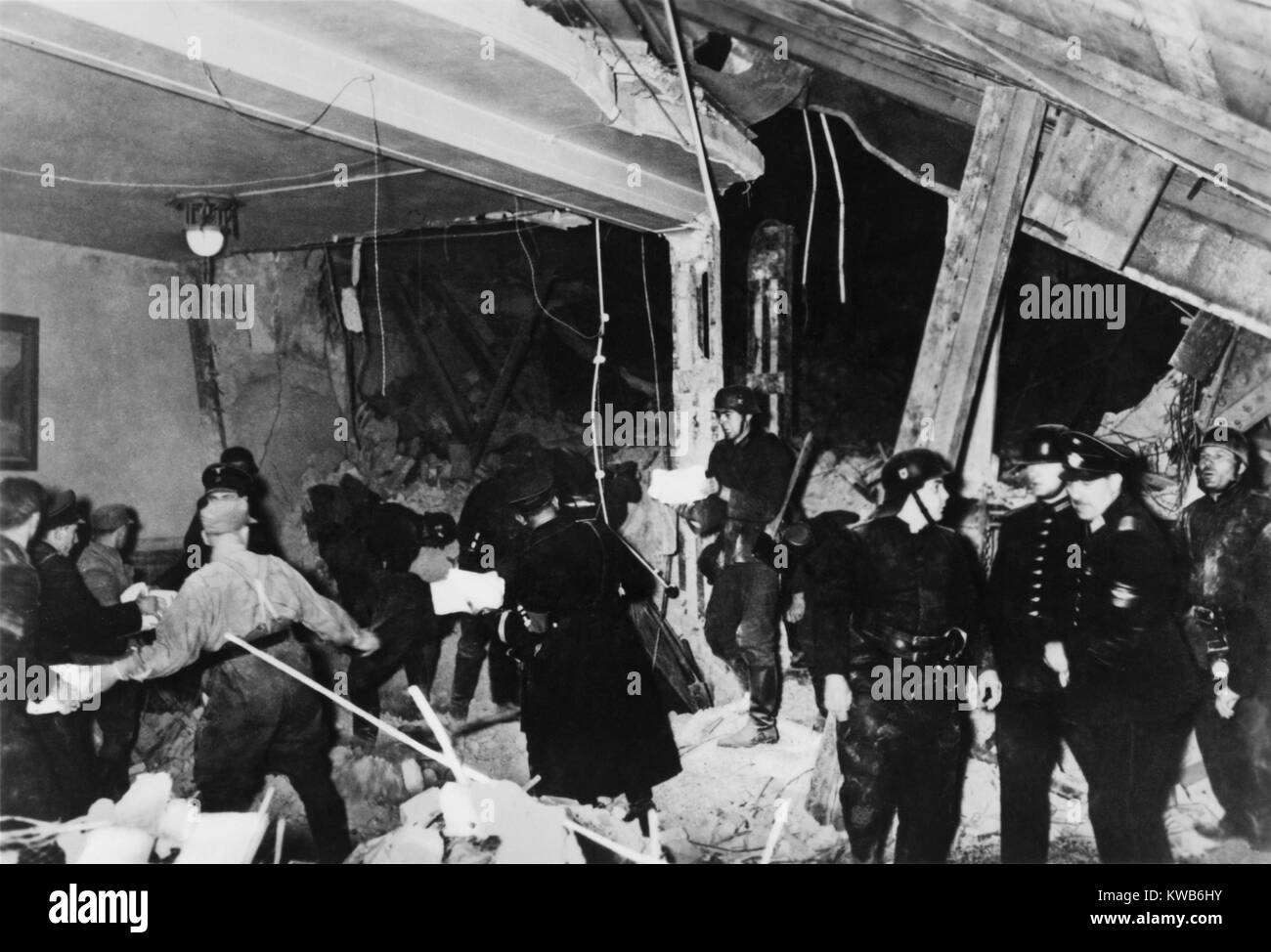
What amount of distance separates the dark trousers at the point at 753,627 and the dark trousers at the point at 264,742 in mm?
2157

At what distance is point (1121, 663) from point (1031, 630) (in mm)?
370

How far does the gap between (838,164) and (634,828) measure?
3814mm

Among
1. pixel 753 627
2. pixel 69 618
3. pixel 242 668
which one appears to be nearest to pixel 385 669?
pixel 242 668

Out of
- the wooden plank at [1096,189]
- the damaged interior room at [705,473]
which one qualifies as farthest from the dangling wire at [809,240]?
the wooden plank at [1096,189]

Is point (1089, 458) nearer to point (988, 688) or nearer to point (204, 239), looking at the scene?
point (988, 688)

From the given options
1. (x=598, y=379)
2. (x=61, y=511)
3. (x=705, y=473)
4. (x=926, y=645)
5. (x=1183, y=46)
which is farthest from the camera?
(x=598, y=379)

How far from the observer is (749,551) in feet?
15.7

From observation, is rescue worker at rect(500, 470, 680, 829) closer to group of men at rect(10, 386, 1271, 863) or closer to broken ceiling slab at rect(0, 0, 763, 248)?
group of men at rect(10, 386, 1271, 863)

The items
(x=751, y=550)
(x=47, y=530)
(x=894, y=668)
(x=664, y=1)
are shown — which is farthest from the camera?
(x=751, y=550)

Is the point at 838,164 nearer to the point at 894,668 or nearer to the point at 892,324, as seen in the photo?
the point at 892,324

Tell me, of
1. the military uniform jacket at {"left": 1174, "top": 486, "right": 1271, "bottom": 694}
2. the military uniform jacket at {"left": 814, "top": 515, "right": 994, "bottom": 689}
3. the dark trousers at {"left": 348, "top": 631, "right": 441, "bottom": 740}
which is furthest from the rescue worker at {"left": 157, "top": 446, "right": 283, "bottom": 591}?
the military uniform jacket at {"left": 1174, "top": 486, "right": 1271, "bottom": 694}

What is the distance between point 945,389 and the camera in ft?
12.3

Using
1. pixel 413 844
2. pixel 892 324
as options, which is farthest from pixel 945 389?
pixel 413 844

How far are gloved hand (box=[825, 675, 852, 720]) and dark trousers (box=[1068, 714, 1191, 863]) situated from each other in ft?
3.35
